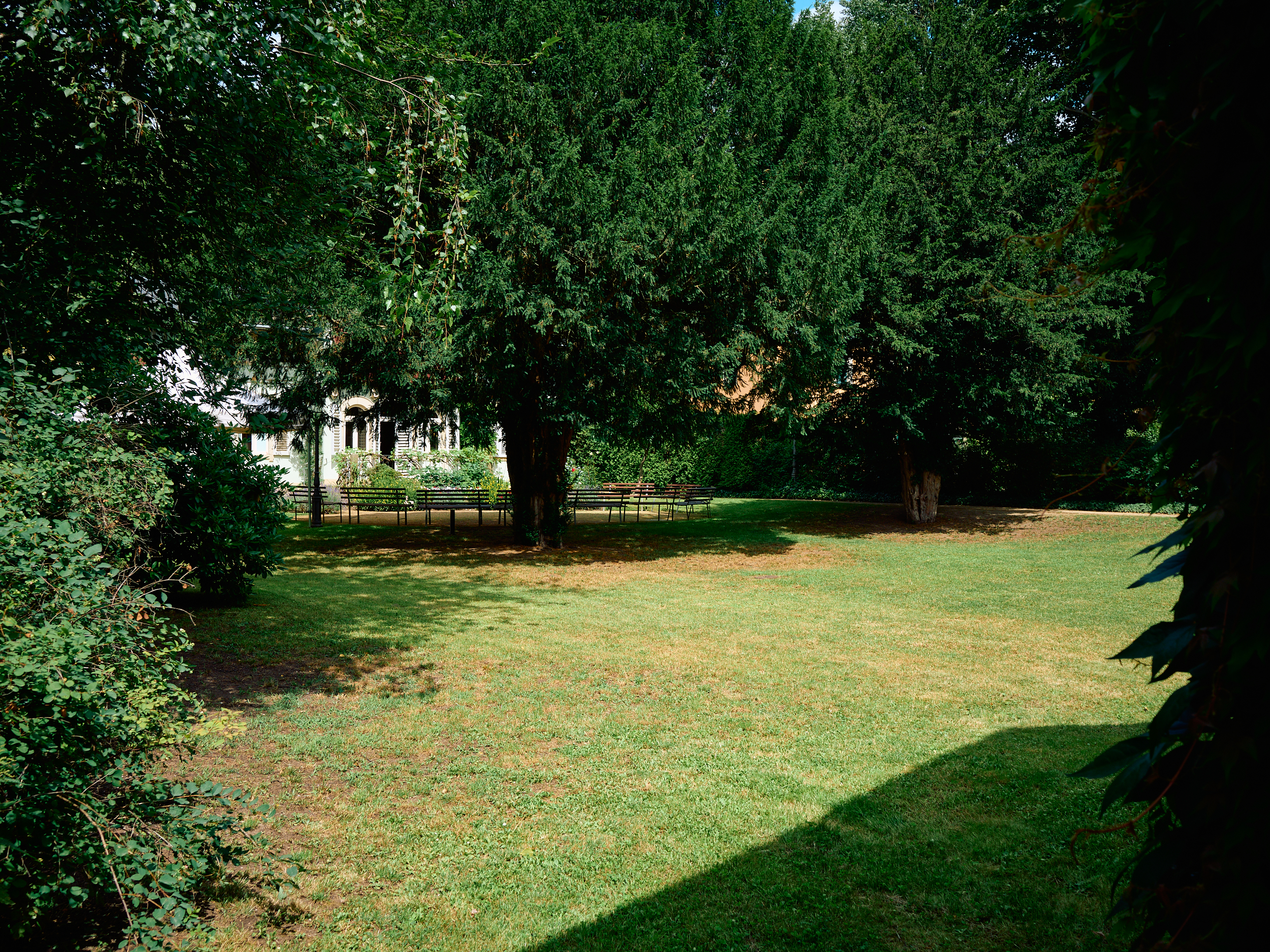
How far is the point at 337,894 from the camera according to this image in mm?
4012

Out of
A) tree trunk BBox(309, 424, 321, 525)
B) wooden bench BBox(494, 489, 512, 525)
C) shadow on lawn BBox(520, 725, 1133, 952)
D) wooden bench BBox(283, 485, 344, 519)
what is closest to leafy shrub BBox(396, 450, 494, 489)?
wooden bench BBox(283, 485, 344, 519)

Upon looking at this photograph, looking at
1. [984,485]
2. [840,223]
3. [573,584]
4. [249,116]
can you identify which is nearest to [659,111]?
[840,223]

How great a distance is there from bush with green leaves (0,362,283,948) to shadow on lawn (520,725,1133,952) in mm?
1562

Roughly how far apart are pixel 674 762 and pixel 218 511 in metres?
7.00

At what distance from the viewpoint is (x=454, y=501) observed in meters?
24.4

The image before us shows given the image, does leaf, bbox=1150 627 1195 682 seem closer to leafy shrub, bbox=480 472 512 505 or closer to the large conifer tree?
the large conifer tree

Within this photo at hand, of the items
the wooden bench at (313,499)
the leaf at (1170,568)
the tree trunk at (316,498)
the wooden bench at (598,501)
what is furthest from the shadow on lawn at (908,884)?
the wooden bench at (313,499)

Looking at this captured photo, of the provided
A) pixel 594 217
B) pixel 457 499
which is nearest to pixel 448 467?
pixel 457 499

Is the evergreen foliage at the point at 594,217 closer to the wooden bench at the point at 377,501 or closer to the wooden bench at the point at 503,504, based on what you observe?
the wooden bench at the point at 503,504

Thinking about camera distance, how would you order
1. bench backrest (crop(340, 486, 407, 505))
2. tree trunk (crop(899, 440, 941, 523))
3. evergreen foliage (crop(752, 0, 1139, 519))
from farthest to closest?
tree trunk (crop(899, 440, 941, 523)) → bench backrest (crop(340, 486, 407, 505)) → evergreen foliage (crop(752, 0, 1139, 519))

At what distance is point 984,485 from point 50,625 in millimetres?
29334

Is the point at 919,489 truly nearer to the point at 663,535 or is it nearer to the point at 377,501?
the point at 663,535

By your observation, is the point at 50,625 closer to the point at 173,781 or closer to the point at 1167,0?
the point at 173,781

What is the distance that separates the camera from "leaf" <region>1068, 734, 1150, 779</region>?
72.1 inches
